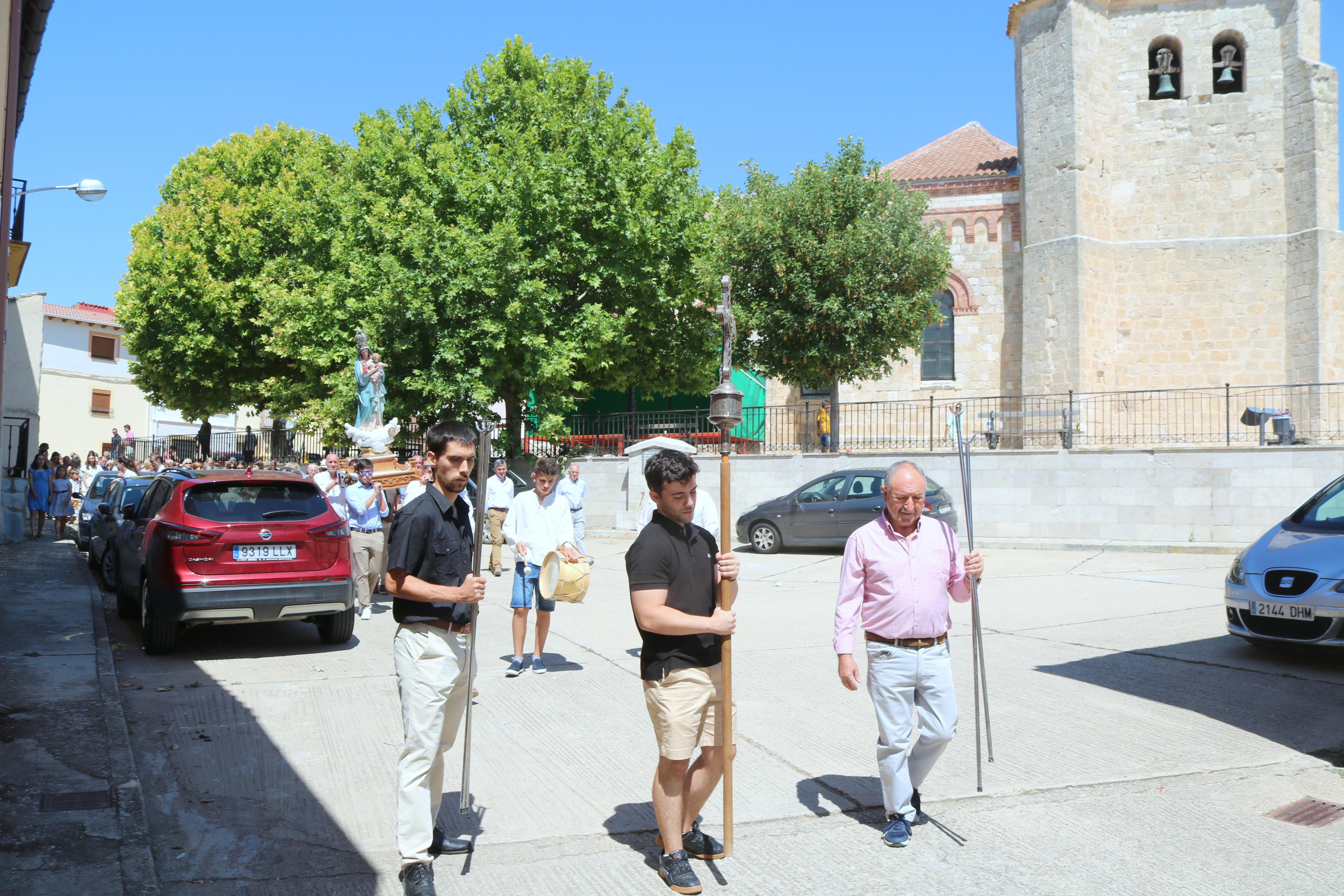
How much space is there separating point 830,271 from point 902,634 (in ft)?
60.4

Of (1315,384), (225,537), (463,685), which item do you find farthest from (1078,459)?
(463,685)

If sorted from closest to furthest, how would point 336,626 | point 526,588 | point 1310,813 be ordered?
point 1310,813 → point 526,588 → point 336,626

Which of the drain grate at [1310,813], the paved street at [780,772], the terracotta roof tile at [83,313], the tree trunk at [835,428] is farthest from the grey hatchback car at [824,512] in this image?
the terracotta roof tile at [83,313]

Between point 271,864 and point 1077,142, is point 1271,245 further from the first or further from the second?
point 271,864

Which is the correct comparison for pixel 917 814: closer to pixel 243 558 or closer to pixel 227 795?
pixel 227 795

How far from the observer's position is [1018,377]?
91.6 feet

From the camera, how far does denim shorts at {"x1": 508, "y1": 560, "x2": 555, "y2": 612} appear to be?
8.18m

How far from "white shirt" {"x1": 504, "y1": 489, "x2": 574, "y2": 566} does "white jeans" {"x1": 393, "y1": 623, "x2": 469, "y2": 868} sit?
3.92 meters

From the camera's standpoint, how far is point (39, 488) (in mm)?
22109

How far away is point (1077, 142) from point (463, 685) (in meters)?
26.0

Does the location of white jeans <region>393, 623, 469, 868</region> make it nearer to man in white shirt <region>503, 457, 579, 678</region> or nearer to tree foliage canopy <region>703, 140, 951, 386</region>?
man in white shirt <region>503, 457, 579, 678</region>

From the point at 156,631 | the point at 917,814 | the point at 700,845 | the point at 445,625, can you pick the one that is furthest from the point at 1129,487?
the point at 445,625

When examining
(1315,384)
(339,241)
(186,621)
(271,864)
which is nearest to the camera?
(271,864)

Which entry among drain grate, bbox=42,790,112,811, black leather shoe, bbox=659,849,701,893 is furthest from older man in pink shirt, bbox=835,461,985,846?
drain grate, bbox=42,790,112,811
